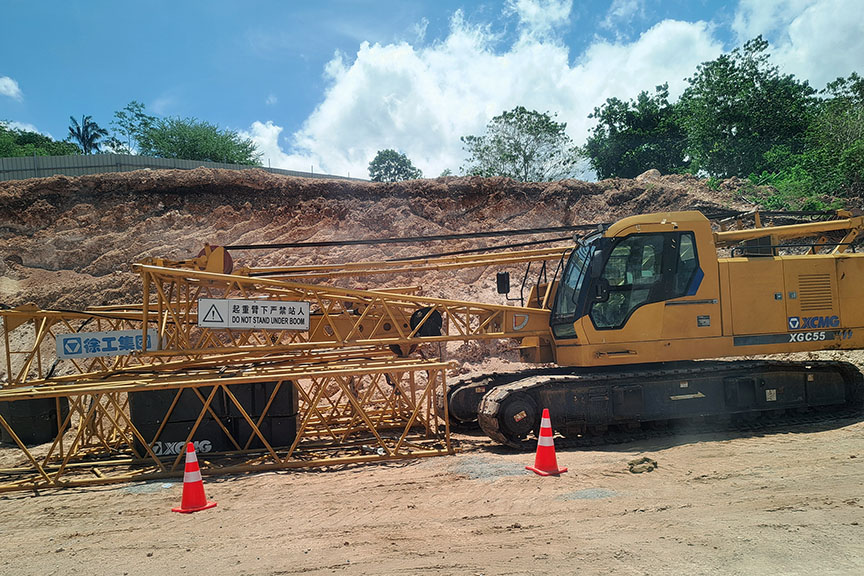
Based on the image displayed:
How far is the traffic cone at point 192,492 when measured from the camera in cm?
561

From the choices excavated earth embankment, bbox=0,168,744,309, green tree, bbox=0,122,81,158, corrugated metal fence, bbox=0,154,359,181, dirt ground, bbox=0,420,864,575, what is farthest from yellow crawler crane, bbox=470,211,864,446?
green tree, bbox=0,122,81,158

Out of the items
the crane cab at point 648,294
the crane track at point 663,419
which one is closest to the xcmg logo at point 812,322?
the crane track at point 663,419

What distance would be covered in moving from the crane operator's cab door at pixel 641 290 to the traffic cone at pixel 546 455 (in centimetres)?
196

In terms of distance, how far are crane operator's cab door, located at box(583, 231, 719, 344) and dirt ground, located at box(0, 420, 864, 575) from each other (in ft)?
5.77

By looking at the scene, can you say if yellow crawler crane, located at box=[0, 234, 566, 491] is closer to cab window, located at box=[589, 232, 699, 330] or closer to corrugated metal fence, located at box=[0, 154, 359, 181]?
cab window, located at box=[589, 232, 699, 330]

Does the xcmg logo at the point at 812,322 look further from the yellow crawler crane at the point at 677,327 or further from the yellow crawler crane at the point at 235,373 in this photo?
the yellow crawler crane at the point at 235,373

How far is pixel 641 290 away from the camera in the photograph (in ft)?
26.2

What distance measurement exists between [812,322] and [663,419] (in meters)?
2.77

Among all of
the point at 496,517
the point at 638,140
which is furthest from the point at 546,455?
the point at 638,140

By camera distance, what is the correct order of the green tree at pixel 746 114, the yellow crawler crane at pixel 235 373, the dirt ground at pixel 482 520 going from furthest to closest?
1. the green tree at pixel 746 114
2. the yellow crawler crane at pixel 235 373
3. the dirt ground at pixel 482 520

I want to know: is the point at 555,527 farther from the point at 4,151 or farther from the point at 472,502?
the point at 4,151

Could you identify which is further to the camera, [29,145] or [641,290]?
[29,145]

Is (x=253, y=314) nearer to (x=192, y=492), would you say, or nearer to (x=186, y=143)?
(x=192, y=492)

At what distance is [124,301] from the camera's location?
600 inches
